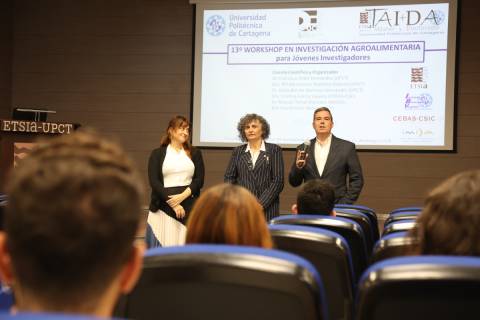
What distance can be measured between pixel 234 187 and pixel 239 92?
17.0ft

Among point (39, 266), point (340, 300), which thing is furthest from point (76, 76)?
point (39, 266)

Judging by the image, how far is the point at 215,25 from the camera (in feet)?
22.4

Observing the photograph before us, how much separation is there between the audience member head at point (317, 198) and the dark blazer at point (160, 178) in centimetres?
195

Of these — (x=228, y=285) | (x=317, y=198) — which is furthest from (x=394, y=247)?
(x=317, y=198)

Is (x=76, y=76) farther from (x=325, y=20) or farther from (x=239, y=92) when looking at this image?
(x=325, y=20)

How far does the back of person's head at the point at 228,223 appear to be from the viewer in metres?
1.57

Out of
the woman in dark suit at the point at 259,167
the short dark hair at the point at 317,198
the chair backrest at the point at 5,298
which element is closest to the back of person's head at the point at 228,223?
the chair backrest at the point at 5,298

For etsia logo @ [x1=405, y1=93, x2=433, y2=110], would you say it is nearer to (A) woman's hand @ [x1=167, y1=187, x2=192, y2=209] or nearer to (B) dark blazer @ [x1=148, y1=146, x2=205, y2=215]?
(B) dark blazer @ [x1=148, y1=146, x2=205, y2=215]

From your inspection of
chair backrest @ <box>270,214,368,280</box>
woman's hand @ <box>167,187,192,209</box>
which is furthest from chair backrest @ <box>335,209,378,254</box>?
woman's hand @ <box>167,187,192,209</box>

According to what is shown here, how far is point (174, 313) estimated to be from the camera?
1229mm

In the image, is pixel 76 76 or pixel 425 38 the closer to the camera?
pixel 425 38

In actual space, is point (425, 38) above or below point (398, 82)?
above

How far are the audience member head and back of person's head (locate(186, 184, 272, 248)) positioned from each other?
1235mm

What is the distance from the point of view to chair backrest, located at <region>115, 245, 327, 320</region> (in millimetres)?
1117
